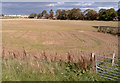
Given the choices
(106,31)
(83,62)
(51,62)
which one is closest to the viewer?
(83,62)

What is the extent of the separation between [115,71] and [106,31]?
1502 centimetres

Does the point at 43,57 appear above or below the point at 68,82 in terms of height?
above

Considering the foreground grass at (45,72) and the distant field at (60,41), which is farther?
the distant field at (60,41)

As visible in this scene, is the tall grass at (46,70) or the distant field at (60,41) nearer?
the tall grass at (46,70)

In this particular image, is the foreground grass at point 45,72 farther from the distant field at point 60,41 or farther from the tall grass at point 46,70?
the distant field at point 60,41

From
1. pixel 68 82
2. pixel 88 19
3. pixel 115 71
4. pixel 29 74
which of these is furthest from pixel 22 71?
pixel 88 19

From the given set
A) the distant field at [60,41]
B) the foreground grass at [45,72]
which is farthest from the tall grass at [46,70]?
the distant field at [60,41]

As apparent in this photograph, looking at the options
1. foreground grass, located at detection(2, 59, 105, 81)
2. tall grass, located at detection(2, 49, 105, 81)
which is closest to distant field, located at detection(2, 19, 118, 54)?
tall grass, located at detection(2, 49, 105, 81)

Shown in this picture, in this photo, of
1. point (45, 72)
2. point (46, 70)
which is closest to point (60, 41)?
point (46, 70)

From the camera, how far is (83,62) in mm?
→ 5230

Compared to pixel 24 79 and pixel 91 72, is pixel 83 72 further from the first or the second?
pixel 24 79

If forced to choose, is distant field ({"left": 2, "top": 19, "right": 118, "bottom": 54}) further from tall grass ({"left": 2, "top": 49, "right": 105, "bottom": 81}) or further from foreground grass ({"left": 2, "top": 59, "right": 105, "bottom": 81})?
foreground grass ({"left": 2, "top": 59, "right": 105, "bottom": 81})

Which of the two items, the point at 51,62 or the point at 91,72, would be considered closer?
the point at 91,72

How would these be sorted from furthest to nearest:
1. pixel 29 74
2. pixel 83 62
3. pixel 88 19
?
1. pixel 88 19
2. pixel 83 62
3. pixel 29 74
